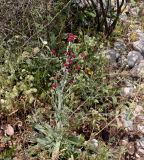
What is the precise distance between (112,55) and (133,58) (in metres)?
0.22

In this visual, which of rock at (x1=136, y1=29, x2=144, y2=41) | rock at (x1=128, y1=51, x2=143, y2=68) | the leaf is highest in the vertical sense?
rock at (x1=136, y1=29, x2=144, y2=41)

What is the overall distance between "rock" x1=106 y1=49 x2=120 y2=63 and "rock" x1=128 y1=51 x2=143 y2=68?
0.13m

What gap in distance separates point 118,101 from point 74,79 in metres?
0.47

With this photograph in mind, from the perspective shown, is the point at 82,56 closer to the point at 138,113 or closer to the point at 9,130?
the point at 138,113

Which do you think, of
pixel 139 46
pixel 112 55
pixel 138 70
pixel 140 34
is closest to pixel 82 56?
pixel 112 55

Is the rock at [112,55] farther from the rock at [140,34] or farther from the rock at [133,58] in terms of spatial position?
the rock at [140,34]

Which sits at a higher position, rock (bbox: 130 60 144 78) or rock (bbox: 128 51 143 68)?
rock (bbox: 128 51 143 68)

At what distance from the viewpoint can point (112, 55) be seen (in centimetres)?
407

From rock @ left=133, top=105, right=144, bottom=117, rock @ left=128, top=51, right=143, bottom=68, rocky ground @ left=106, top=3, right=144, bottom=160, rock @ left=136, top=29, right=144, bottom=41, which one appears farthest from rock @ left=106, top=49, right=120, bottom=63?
rock @ left=133, top=105, right=144, bottom=117

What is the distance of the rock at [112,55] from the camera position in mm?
3994

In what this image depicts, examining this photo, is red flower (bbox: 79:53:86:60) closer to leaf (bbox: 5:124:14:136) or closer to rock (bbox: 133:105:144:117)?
rock (bbox: 133:105:144:117)

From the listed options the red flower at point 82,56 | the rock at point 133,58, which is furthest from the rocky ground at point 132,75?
the red flower at point 82,56

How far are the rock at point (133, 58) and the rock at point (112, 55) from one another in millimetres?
126

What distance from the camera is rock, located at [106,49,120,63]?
13.1 feet
